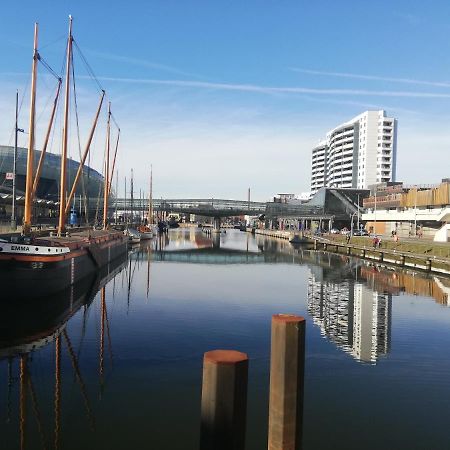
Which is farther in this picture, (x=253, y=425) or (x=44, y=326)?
(x=44, y=326)

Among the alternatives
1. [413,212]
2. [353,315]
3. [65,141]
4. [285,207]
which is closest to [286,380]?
[353,315]


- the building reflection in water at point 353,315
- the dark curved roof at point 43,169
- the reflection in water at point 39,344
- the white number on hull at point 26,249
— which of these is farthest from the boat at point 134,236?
the white number on hull at point 26,249

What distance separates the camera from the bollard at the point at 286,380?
25.6ft

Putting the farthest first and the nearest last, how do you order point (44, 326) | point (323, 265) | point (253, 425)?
point (323, 265) → point (44, 326) → point (253, 425)

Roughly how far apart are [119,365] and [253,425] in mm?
7037

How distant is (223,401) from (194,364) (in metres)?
11.9

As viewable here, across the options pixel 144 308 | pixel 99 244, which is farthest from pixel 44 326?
pixel 99 244

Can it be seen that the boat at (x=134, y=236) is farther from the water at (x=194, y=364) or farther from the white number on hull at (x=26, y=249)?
the white number on hull at (x=26, y=249)

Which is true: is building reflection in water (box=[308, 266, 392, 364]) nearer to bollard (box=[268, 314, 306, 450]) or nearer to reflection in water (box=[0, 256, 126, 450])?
reflection in water (box=[0, 256, 126, 450])

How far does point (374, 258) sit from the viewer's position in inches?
2672

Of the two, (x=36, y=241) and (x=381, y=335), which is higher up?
(x=36, y=241)

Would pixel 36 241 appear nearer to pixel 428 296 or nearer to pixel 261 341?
pixel 261 341

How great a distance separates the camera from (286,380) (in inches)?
308

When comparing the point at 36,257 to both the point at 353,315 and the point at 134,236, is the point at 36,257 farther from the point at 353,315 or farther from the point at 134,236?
the point at 134,236
